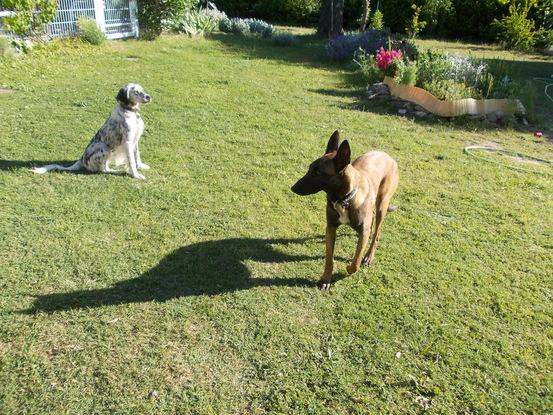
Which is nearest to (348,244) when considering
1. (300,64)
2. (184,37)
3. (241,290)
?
(241,290)

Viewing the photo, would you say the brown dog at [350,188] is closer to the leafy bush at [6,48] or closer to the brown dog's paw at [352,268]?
the brown dog's paw at [352,268]

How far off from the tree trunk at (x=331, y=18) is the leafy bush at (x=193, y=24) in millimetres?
4794

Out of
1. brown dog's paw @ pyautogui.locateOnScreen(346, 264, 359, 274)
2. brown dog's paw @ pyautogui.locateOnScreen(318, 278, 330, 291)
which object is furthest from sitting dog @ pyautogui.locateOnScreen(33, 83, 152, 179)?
brown dog's paw @ pyautogui.locateOnScreen(346, 264, 359, 274)

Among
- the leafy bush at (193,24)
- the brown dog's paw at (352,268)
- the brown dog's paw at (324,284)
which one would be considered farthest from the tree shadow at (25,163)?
the leafy bush at (193,24)

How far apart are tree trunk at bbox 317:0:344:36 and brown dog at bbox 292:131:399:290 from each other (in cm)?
1524

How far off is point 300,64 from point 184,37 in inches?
201

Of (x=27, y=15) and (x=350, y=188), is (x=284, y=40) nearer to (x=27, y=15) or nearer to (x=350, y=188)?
(x=27, y=15)

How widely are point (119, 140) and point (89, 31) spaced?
9.17m

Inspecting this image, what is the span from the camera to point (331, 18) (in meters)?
18.3

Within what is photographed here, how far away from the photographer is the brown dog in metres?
3.27

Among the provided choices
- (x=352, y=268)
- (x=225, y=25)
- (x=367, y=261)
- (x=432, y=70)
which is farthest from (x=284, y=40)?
(x=352, y=268)

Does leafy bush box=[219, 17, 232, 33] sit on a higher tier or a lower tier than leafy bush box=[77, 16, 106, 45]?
higher

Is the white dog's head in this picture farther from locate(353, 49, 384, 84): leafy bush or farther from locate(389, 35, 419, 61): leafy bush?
locate(389, 35, 419, 61): leafy bush

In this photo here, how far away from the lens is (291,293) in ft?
12.5
